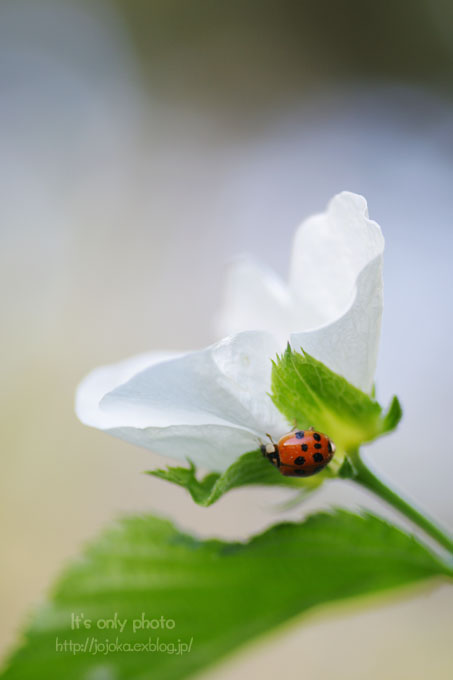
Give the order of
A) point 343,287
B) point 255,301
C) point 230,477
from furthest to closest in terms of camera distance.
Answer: point 255,301, point 343,287, point 230,477

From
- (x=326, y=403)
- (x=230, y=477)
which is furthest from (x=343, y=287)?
(x=230, y=477)

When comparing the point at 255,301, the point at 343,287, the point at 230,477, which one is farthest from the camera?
the point at 255,301

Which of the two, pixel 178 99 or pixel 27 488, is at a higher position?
pixel 178 99

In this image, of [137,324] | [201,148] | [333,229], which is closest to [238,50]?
[201,148]

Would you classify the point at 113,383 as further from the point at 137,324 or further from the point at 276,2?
the point at 276,2

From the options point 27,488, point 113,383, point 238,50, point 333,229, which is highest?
point 238,50

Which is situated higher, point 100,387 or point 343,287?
point 343,287

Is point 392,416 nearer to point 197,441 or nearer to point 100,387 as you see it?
point 197,441
